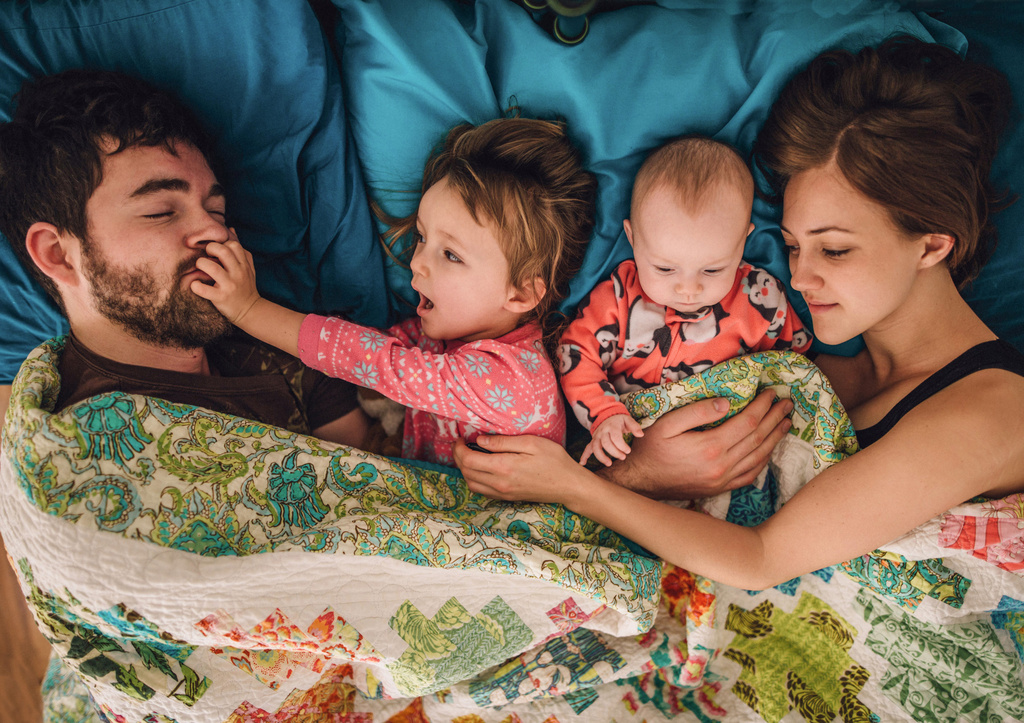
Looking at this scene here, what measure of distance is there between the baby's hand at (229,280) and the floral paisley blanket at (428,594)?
276 millimetres

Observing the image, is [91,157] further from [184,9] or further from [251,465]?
[251,465]

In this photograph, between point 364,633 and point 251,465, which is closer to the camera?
point 364,633

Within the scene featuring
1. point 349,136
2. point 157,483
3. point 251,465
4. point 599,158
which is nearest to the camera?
point 157,483

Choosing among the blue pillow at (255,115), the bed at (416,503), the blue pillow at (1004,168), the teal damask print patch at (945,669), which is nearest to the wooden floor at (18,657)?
the bed at (416,503)

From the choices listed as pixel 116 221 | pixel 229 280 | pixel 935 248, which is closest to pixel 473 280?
pixel 229 280

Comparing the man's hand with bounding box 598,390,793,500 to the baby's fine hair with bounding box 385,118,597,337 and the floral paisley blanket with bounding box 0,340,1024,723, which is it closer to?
the floral paisley blanket with bounding box 0,340,1024,723

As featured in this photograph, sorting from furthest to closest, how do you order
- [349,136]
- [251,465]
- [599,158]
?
[349,136] → [599,158] → [251,465]

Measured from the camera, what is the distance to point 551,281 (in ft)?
5.08

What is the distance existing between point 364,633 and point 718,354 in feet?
3.52

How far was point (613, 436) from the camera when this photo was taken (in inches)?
56.9

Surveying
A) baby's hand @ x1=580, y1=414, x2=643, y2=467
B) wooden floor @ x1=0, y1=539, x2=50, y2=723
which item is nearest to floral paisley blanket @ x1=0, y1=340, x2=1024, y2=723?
baby's hand @ x1=580, y1=414, x2=643, y2=467

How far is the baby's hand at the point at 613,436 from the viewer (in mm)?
1440

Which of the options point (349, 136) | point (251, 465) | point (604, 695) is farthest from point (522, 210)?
A: point (604, 695)

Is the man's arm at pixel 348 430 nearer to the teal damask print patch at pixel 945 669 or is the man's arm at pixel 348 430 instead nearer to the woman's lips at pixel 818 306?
the woman's lips at pixel 818 306
